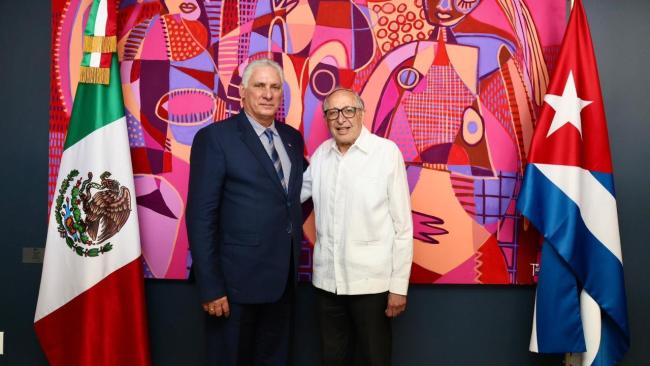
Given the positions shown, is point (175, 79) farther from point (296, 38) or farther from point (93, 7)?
point (296, 38)

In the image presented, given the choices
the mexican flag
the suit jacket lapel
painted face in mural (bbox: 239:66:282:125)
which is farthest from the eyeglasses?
the mexican flag

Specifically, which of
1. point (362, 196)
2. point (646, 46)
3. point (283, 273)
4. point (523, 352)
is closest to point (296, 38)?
point (362, 196)

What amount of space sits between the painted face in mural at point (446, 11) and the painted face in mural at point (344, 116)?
0.77 metres

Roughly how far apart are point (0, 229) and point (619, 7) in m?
3.72

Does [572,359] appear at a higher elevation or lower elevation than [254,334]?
lower

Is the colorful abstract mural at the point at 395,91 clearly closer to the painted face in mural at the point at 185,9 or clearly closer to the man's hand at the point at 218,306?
the painted face in mural at the point at 185,9

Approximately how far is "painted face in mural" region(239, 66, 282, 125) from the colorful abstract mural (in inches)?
15.0

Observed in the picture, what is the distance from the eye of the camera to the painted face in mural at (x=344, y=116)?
1850mm

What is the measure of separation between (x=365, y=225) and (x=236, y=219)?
1.87 ft

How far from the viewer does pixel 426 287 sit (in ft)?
7.45

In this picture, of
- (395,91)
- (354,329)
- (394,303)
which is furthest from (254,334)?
(395,91)

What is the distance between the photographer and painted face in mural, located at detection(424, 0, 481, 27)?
2.22 metres

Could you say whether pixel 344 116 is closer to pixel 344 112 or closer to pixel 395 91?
pixel 344 112

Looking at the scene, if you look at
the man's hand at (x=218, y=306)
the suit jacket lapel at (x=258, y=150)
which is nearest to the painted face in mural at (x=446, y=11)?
the suit jacket lapel at (x=258, y=150)
